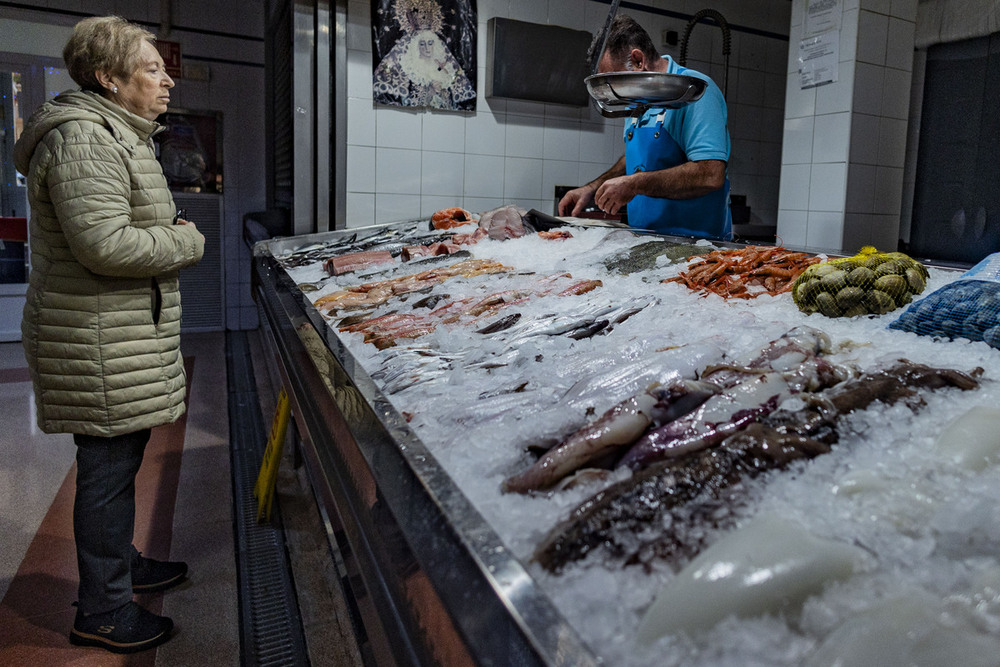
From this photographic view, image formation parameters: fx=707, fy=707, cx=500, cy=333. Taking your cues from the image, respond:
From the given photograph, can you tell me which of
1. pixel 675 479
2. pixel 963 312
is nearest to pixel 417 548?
pixel 675 479

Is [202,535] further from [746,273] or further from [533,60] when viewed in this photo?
[533,60]

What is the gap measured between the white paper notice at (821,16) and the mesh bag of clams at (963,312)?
3.19 metres

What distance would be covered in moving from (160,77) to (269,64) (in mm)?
4059

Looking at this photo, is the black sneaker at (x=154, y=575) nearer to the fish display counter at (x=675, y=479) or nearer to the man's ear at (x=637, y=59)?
the fish display counter at (x=675, y=479)

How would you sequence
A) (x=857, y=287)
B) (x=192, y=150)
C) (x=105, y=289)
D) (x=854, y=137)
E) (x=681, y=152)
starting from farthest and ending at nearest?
1. (x=192, y=150)
2. (x=854, y=137)
3. (x=681, y=152)
4. (x=105, y=289)
5. (x=857, y=287)

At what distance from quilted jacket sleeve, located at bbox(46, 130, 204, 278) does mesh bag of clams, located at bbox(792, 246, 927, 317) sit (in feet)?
5.95

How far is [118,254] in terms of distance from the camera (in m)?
1.96

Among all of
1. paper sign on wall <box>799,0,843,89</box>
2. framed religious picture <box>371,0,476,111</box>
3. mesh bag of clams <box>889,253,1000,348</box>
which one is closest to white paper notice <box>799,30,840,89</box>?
paper sign on wall <box>799,0,843,89</box>

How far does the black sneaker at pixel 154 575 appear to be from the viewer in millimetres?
2562

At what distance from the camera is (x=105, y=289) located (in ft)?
6.80

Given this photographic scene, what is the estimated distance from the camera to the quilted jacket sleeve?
1906 mm

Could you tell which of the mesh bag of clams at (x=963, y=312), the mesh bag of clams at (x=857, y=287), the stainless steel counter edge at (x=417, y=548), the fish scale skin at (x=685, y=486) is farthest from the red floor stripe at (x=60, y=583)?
the mesh bag of clams at (x=963, y=312)

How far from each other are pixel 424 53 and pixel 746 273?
341 centimetres

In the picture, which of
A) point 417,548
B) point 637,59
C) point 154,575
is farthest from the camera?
point 637,59
